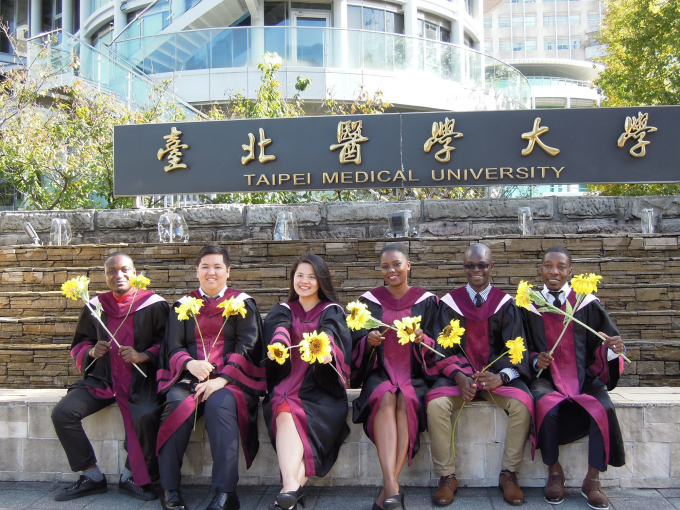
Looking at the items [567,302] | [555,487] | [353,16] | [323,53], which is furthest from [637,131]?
[353,16]

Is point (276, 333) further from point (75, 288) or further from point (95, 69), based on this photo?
point (95, 69)

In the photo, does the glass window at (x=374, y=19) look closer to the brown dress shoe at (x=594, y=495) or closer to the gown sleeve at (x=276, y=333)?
the gown sleeve at (x=276, y=333)

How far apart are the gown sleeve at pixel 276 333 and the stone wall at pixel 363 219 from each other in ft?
9.70

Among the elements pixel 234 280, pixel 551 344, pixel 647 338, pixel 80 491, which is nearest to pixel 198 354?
pixel 80 491

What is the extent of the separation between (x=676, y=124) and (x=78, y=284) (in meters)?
6.12

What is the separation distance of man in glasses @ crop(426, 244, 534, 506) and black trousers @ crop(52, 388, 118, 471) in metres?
1.86

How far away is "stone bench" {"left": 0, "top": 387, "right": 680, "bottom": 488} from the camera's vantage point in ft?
10.8

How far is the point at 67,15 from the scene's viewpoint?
2130cm

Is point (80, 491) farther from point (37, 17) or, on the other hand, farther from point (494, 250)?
point (37, 17)

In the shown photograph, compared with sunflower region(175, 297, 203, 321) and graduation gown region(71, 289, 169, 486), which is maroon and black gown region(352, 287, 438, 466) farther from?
graduation gown region(71, 289, 169, 486)

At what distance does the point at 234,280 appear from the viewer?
5254mm

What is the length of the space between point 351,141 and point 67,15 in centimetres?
1951

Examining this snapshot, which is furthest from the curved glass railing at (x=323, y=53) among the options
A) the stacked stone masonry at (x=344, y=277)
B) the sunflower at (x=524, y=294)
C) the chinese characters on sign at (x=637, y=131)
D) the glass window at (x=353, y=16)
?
the sunflower at (x=524, y=294)

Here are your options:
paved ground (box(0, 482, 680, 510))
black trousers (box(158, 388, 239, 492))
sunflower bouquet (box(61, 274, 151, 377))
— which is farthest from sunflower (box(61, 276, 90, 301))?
paved ground (box(0, 482, 680, 510))
